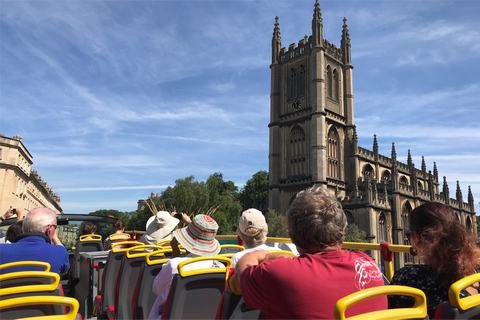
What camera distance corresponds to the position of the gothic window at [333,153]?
4081cm

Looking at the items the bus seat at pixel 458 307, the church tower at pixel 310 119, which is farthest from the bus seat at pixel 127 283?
the church tower at pixel 310 119

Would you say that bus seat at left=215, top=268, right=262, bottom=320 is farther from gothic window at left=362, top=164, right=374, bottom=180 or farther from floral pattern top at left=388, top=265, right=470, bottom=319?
gothic window at left=362, top=164, right=374, bottom=180

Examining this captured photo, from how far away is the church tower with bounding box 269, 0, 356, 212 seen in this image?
3966cm

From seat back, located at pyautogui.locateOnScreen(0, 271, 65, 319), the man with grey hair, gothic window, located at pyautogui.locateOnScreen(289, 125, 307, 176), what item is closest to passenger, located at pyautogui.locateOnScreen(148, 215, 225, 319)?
seat back, located at pyautogui.locateOnScreen(0, 271, 65, 319)

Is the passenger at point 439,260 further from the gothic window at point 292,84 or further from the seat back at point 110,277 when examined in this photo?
the gothic window at point 292,84

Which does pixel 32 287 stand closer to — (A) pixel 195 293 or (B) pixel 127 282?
(A) pixel 195 293

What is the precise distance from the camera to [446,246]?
229 cm

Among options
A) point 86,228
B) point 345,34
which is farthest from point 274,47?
point 86,228

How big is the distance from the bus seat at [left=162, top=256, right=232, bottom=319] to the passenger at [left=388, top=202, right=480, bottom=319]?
3.87 feet

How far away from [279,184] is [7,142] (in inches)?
1478

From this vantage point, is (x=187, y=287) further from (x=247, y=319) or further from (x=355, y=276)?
(x=355, y=276)

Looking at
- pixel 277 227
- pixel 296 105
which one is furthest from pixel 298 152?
pixel 277 227

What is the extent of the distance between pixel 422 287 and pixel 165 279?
1865 mm

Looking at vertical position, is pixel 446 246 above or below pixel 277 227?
below
